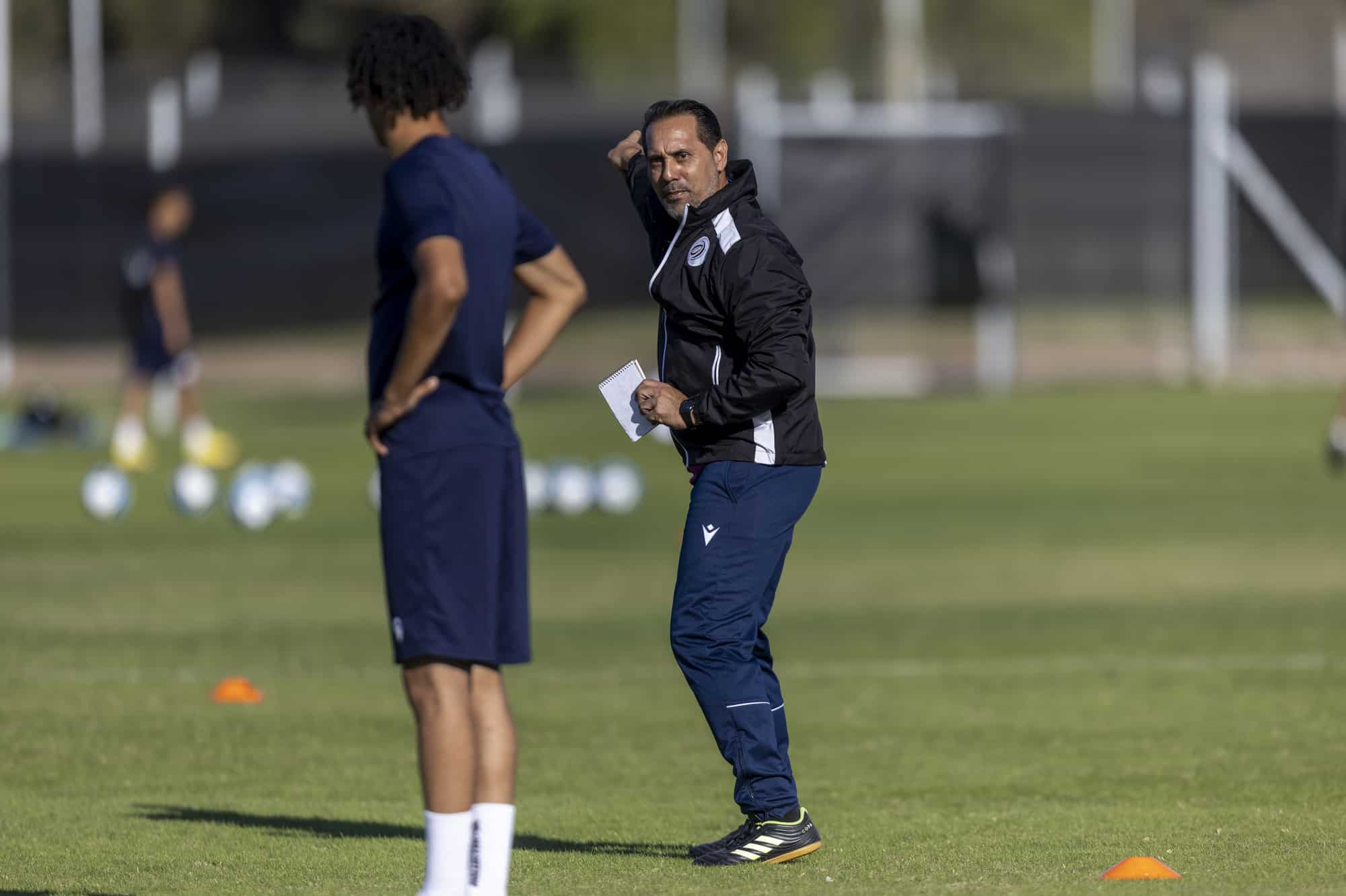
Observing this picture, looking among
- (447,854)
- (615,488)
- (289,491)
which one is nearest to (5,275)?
(289,491)

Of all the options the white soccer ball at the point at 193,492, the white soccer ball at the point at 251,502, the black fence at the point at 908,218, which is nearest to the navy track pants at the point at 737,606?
the white soccer ball at the point at 251,502

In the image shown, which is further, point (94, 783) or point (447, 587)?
point (94, 783)

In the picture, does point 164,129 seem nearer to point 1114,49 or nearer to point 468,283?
point 468,283

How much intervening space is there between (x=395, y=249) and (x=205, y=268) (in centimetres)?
2438

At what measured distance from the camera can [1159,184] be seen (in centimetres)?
2919

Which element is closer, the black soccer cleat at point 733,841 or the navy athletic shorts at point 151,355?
the black soccer cleat at point 733,841

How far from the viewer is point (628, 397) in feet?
22.6

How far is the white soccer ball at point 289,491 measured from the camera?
18.0 m

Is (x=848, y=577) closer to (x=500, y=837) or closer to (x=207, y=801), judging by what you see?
(x=207, y=801)

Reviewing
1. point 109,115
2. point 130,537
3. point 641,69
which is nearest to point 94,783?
point 130,537

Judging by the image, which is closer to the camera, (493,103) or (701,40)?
(493,103)

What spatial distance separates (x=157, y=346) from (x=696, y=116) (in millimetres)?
15903

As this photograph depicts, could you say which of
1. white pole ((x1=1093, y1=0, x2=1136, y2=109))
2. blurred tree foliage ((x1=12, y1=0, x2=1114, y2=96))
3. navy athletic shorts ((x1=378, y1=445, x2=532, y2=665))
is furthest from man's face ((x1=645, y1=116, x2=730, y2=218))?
white pole ((x1=1093, y1=0, x2=1136, y2=109))

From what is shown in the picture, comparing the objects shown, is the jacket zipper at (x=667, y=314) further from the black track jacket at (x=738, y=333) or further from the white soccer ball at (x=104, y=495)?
the white soccer ball at (x=104, y=495)
